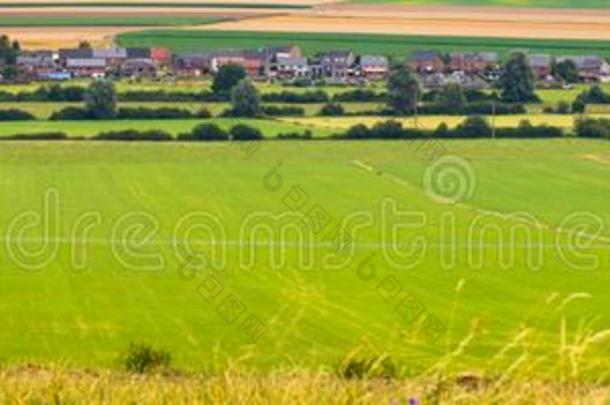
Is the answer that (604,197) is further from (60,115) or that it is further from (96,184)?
(60,115)

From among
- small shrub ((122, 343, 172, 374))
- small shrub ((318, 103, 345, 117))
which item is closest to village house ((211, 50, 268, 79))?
small shrub ((318, 103, 345, 117))

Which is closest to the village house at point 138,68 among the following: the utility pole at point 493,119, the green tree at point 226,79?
the green tree at point 226,79

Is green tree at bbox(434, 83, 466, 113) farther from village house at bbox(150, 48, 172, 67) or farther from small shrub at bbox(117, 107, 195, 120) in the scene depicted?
village house at bbox(150, 48, 172, 67)

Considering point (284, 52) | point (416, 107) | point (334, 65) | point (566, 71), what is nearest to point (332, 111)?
point (416, 107)

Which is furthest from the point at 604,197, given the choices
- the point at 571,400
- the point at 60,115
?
the point at 571,400

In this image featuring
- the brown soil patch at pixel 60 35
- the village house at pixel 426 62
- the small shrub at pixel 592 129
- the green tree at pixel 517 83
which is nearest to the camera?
the small shrub at pixel 592 129

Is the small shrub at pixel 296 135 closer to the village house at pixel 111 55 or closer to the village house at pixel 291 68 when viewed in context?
the village house at pixel 291 68
